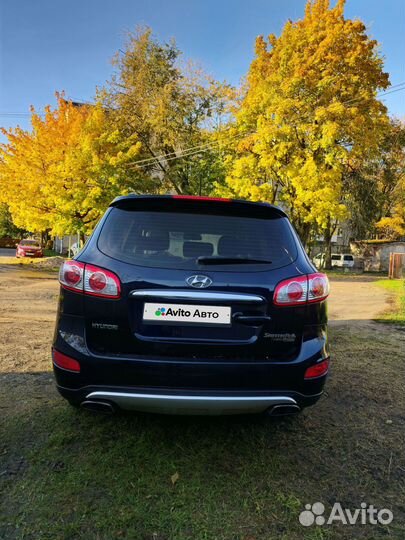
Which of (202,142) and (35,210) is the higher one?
(202,142)

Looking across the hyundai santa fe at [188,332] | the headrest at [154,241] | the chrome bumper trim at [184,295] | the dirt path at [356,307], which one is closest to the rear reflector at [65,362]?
the hyundai santa fe at [188,332]

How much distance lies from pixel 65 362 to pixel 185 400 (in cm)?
77

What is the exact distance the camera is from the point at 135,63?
26562mm

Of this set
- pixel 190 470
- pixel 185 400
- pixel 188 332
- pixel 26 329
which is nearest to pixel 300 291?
pixel 188 332

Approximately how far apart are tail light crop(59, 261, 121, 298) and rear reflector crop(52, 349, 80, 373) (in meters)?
0.41

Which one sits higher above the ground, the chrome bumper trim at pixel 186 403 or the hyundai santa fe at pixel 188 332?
the hyundai santa fe at pixel 188 332

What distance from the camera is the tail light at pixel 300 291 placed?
244 centimetres

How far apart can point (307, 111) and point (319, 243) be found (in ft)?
92.8

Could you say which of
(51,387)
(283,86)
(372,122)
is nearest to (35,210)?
(283,86)

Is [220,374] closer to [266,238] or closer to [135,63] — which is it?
[266,238]

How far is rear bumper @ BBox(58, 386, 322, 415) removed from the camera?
92.1 inches

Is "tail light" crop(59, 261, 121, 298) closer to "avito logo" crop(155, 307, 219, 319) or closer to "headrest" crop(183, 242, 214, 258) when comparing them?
"avito logo" crop(155, 307, 219, 319)

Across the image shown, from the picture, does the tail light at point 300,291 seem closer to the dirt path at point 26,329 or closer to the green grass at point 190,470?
the green grass at point 190,470

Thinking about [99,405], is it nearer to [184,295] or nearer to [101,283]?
[101,283]
